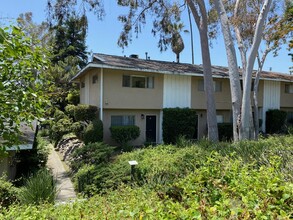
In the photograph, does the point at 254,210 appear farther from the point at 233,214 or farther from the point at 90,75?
the point at 90,75

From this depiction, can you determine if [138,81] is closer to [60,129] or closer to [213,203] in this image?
[60,129]

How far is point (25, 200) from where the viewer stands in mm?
6973

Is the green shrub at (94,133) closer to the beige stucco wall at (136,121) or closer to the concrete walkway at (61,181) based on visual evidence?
the beige stucco wall at (136,121)

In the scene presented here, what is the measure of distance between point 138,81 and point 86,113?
4.44 metres

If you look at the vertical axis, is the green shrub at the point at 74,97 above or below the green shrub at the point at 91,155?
above

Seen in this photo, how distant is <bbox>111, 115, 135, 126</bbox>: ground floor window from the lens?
683 inches

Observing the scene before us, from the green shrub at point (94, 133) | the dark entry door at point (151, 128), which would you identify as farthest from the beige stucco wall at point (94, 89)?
the dark entry door at point (151, 128)

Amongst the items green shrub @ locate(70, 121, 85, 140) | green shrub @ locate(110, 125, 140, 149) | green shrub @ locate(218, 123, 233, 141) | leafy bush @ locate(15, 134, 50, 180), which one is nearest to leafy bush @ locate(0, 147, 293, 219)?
leafy bush @ locate(15, 134, 50, 180)

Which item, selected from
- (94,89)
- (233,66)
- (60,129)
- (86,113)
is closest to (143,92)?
(94,89)

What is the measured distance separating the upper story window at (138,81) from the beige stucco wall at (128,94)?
11.0 inches

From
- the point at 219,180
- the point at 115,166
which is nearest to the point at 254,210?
the point at 219,180

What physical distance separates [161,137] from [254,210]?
1567 cm

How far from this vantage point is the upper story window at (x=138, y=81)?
57.3 ft

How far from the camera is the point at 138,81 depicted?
58.9ft
